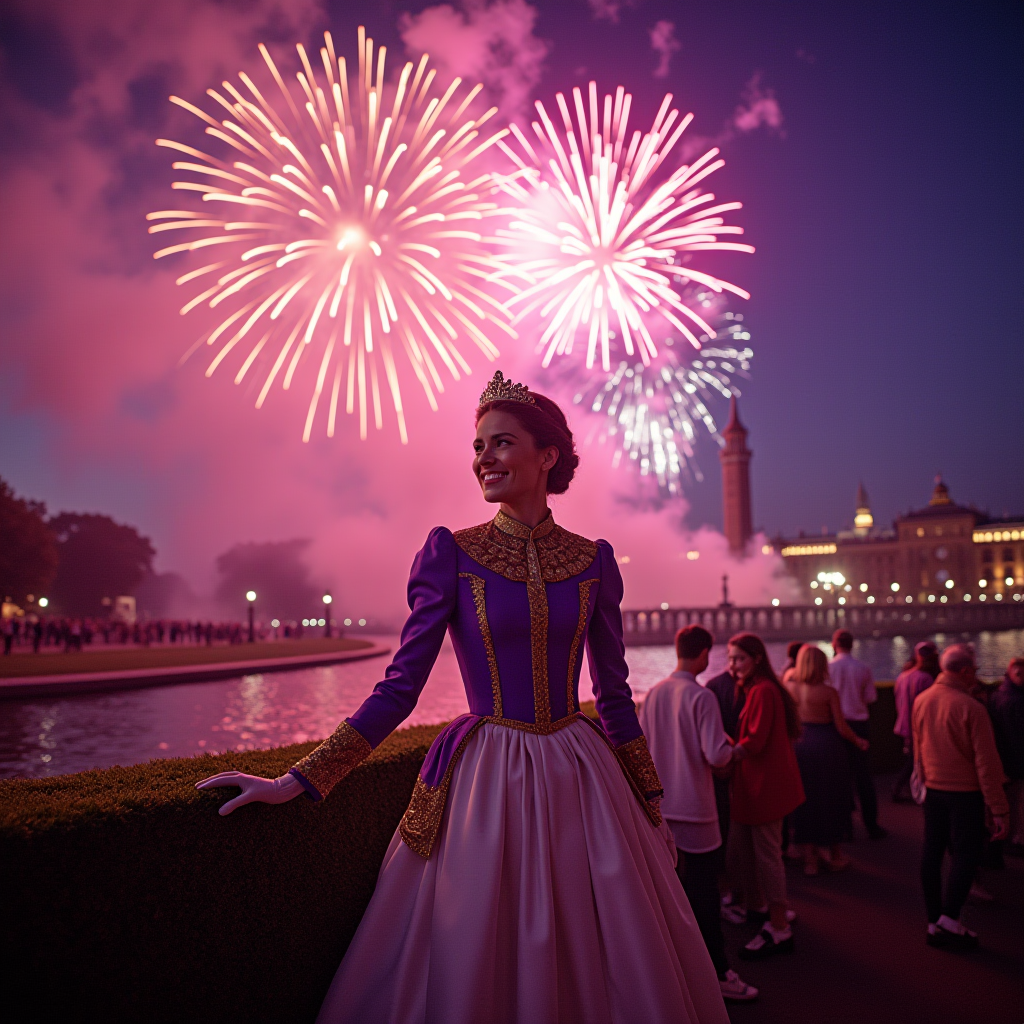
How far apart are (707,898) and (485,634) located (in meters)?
2.52

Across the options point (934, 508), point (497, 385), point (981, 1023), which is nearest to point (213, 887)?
point (497, 385)

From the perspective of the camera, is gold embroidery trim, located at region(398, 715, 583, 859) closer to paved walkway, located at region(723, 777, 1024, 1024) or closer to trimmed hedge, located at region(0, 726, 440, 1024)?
trimmed hedge, located at region(0, 726, 440, 1024)

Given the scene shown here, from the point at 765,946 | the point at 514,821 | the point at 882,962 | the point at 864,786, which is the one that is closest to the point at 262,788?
the point at 514,821

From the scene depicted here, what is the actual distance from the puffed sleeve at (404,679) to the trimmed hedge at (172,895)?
464 millimetres

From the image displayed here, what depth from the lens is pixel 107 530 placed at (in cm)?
7056

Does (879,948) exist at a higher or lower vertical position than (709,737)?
lower

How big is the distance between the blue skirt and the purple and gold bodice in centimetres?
409

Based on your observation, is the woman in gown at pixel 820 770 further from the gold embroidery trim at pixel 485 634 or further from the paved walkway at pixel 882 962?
the gold embroidery trim at pixel 485 634

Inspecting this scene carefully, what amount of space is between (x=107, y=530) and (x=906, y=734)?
74.7 metres

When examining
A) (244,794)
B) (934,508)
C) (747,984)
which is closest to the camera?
(244,794)

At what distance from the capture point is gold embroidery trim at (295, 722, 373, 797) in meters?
2.27

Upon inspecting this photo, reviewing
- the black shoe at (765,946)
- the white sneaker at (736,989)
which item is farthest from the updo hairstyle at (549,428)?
the black shoe at (765,946)

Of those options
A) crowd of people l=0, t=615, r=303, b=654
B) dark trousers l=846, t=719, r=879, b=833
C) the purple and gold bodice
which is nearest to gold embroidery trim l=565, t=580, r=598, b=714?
the purple and gold bodice

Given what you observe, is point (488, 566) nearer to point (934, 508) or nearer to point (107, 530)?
point (107, 530)
